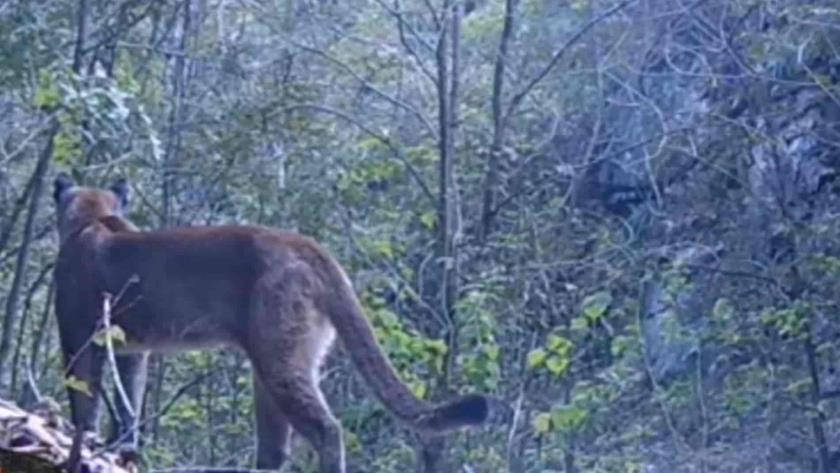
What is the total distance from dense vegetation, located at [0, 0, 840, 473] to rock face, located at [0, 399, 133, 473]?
5.24 meters

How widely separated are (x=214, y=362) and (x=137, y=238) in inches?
78.2

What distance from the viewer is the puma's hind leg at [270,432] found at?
281 inches

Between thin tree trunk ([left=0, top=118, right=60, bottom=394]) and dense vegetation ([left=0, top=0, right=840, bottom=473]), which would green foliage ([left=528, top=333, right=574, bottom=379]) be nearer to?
dense vegetation ([left=0, top=0, right=840, bottom=473])

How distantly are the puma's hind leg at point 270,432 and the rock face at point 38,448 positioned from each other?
445 cm

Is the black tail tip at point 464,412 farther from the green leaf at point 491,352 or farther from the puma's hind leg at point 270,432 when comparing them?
the green leaf at point 491,352

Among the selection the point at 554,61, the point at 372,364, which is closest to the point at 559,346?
the point at 372,364

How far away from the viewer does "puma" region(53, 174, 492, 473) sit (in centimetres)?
691

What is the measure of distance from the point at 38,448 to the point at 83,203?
5695 millimetres

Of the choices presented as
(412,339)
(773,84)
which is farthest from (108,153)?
(773,84)

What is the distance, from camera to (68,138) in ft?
25.6

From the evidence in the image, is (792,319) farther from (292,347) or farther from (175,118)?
(175,118)

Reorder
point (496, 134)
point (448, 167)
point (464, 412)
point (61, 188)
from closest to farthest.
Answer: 1. point (464, 412)
2. point (61, 188)
3. point (448, 167)
4. point (496, 134)

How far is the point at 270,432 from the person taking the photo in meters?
7.18

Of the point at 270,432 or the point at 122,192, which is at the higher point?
the point at 122,192
